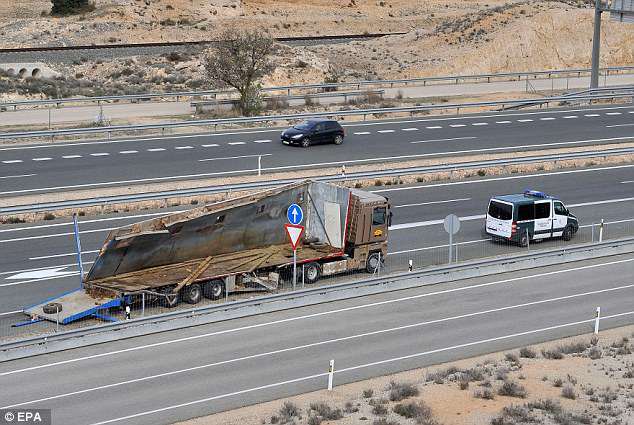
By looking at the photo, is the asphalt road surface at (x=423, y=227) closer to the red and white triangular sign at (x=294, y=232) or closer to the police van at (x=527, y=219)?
the police van at (x=527, y=219)

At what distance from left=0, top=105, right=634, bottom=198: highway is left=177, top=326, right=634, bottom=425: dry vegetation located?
2088 cm

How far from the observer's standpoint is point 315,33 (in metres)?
98.4

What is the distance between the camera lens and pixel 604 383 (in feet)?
75.5

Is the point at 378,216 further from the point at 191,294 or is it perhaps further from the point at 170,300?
the point at 170,300

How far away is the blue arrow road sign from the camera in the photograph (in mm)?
28891

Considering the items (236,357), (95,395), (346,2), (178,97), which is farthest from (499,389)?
(346,2)

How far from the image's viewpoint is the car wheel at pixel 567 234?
34688 mm

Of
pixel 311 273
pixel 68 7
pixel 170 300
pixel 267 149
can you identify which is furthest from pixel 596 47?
pixel 68 7

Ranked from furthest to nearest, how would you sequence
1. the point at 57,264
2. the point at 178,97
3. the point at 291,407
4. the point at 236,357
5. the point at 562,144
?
1. the point at 178,97
2. the point at 562,144
3. the point at 57,264
4. the point at 236,357
5. the point at 291,407

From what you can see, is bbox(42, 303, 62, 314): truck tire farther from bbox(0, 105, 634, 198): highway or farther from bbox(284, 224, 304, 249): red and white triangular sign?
bbox(0, 105, 634, 198): highway

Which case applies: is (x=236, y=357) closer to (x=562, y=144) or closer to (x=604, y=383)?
(x=604, y=383)

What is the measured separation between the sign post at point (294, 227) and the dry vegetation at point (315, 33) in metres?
37.6

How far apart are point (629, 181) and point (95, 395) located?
2756cm

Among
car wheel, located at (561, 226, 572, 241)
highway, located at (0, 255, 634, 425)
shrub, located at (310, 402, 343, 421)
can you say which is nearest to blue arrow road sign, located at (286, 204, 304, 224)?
highway, located at (0, 255, 634, 425)
